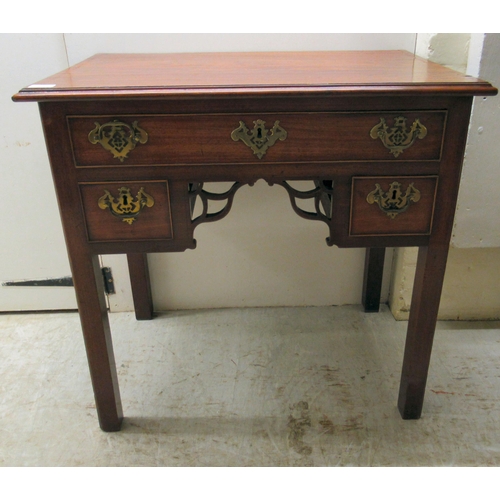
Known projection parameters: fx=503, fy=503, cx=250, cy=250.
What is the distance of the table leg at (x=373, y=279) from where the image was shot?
1743mm

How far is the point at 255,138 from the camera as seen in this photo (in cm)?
106

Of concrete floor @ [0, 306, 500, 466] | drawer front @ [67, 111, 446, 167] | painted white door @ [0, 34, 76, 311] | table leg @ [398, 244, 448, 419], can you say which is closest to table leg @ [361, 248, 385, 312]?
concrete floor @ [0, 306, 500, 466]

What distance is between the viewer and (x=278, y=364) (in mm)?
1583

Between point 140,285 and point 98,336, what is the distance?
1.70 feet

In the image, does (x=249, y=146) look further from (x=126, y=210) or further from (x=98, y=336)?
(x=98, y=336)

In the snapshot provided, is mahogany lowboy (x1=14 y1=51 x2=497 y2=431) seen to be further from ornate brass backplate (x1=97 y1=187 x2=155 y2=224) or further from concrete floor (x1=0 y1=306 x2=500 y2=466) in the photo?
concrete floor (x1=0 y1=306 x2=500 y2=466)

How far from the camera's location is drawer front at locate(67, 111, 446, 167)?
1.04m

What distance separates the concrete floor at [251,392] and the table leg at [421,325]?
0.07 m

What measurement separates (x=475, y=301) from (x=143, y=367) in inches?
45.6

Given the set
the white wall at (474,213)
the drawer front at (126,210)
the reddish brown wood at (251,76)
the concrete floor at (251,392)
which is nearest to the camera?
the reddish brown wood at (251,76)

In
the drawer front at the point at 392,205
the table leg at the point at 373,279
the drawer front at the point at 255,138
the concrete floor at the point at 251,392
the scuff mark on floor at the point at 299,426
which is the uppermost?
the drawer front at the point at 255,138

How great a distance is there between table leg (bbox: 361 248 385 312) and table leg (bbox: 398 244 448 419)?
463mm

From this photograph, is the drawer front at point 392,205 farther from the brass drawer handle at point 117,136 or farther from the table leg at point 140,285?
the table leg at point 140,285

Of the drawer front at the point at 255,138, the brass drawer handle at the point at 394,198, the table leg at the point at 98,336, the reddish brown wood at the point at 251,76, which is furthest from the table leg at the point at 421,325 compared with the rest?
the table leg at the point at 98,336
